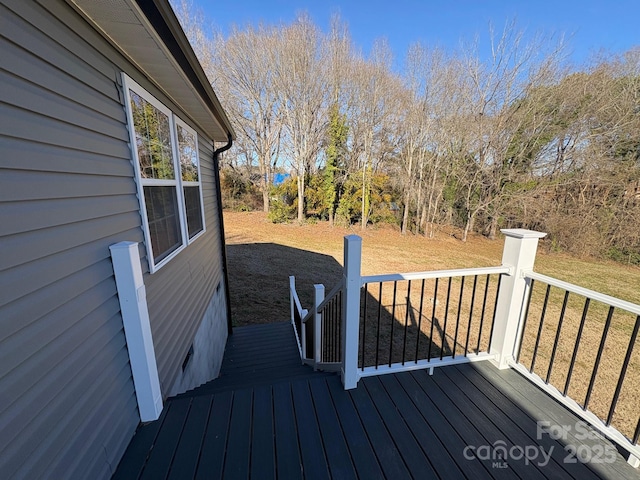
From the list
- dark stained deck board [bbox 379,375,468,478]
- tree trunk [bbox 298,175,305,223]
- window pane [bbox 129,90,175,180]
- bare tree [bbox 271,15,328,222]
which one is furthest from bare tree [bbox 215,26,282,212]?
dark stained deck board [bbox 379,375,468,478]

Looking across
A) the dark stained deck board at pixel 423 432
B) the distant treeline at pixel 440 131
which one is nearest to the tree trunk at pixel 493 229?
the distant treeline at pixel 440 131

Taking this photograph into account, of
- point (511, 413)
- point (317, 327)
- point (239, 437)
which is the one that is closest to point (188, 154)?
point (317, 327)

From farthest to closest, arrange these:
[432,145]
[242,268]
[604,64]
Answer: [432,145], [604,64], [242,268]

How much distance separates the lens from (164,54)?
178 cm

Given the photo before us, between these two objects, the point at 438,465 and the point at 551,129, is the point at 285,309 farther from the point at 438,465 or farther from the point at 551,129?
the point at 551,129

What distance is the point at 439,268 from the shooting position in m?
8.34

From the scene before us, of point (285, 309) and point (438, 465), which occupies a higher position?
point (438, 465)

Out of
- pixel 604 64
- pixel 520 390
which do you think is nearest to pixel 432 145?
pixel 604 64

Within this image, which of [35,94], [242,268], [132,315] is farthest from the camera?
[242,268]

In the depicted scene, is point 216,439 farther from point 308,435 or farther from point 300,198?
point 300,198

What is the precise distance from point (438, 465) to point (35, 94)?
2.58 meters

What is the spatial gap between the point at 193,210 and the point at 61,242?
238 cm

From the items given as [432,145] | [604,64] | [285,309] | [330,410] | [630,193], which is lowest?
[285,309]

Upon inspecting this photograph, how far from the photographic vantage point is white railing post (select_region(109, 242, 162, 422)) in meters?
1.52
